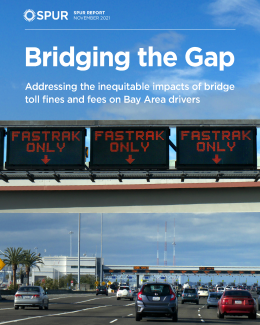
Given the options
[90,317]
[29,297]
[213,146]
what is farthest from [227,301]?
[29,297]

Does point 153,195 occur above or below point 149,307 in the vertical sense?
above

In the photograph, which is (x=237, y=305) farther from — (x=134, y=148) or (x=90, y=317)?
(x=134, y=148)

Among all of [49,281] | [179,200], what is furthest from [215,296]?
[49,281]

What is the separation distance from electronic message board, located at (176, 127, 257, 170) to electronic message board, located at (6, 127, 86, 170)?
3430 millimetres

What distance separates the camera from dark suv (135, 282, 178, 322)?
22438 millimetres

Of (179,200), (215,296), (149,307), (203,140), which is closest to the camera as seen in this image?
(203,140)

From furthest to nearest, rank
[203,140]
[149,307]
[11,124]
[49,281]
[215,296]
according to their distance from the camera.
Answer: [49,281], [215,296], [149,307], [11,124], [203,140]

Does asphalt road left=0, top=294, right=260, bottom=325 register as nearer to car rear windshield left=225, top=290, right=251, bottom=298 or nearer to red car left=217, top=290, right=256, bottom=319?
red car left=217, top=290, right=256, bottom=319

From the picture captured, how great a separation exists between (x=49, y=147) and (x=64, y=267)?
171233 mm

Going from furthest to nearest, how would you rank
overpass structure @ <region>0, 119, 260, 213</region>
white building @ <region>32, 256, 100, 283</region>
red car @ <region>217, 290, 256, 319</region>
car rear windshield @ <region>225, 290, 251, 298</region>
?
white building @ <region>32, 256, 100, 283</region>, overpass structure @ <region>0, 119, 260, 213</region>, car rear windshield @ <region>225, 290, 251, 298</region>, red car @ <region>217, 290, 256, 319</region>

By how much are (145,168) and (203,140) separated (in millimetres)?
2173

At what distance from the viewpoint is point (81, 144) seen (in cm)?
1786

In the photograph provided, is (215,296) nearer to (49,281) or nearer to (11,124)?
(11,124)

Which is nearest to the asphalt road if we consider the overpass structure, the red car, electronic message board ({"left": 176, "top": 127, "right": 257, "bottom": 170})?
the red car
